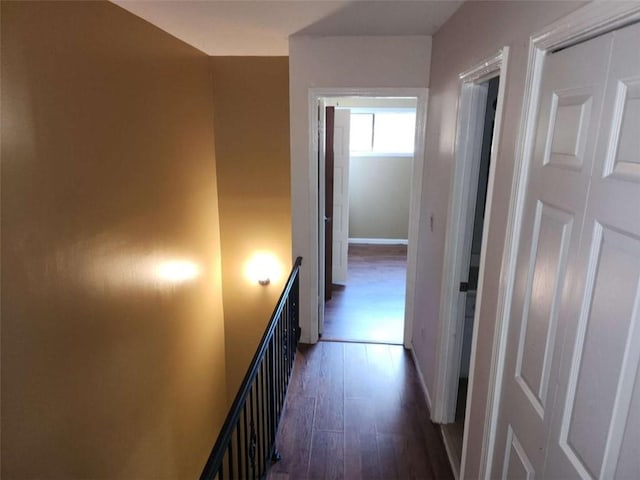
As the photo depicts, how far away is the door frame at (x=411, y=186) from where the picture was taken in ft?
9.67

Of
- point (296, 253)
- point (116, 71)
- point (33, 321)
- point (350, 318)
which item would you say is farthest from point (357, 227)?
point (33, 321)

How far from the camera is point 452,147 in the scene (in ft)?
7.18

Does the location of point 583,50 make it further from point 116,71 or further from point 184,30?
point 184,30

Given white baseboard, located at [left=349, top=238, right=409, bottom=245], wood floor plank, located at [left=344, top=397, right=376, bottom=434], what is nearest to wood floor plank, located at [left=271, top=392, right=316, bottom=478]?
wood floor plank, located at [left=344, top=397, right=376, bottom=434]

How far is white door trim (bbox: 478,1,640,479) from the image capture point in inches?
36.5

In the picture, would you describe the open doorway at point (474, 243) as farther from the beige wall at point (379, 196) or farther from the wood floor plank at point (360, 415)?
the beige wall at point (379, 196)

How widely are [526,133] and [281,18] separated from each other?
1786 mm

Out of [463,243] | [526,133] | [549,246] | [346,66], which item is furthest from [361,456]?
[346,66]

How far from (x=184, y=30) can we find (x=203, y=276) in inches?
77.1

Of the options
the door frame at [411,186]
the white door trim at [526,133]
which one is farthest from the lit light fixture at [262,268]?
the white door trim at [526,133]

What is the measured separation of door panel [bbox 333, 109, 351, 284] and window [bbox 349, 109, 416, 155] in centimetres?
194

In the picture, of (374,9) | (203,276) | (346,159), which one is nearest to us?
(374,9)

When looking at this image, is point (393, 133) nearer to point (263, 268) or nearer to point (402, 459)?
point (263, 268)

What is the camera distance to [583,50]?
1.04m
